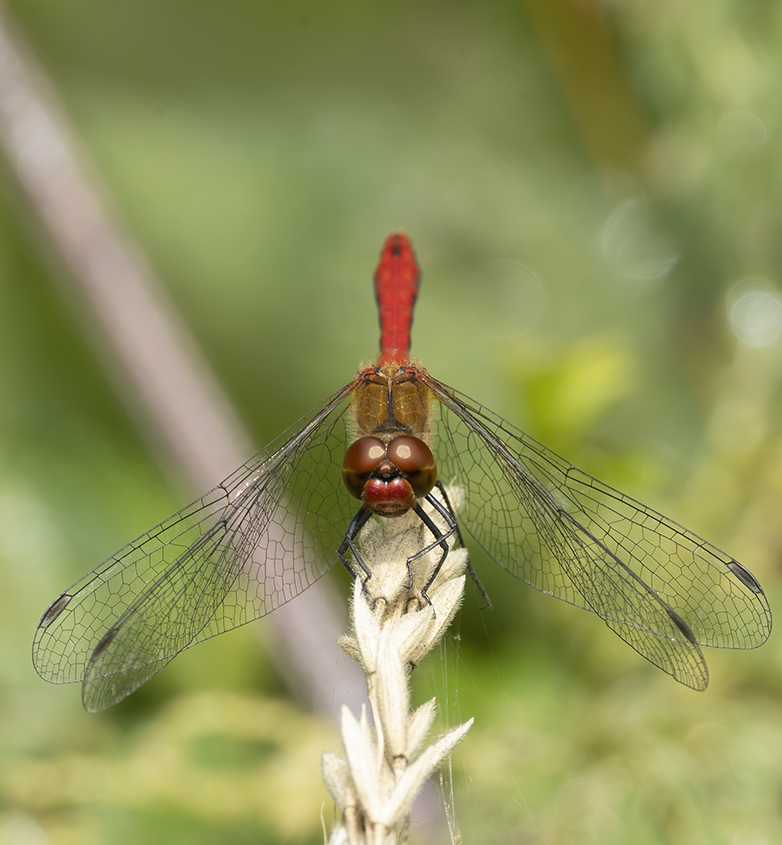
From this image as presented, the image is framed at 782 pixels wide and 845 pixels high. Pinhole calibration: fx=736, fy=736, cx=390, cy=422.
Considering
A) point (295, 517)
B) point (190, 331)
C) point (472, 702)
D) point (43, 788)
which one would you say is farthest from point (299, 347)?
point (43, 788)

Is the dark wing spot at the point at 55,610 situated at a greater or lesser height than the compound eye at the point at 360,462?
lesser

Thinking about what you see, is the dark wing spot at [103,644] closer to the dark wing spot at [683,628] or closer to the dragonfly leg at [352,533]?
the dragonfly leg at [352,533]

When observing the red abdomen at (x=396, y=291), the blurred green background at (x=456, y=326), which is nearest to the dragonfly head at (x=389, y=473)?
the blurred green background at (x=456, y=326)

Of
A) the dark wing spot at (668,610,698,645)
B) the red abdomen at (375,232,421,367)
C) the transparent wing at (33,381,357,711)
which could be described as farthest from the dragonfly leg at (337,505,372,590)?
the red abdomen at (375,232,421,367)

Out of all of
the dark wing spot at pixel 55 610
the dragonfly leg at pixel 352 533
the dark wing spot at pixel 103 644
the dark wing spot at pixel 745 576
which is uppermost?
the dragonfly leg at pixel 352 533

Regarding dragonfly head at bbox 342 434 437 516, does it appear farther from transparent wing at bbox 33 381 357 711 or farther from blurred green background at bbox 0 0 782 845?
blurred green background at bbox 0 0 782 845

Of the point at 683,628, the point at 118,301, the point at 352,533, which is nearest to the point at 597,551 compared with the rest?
the point at 683,628

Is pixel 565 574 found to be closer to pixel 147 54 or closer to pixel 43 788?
pixel 43 788

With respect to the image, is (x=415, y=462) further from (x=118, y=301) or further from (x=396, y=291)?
(x=118, y=301)
